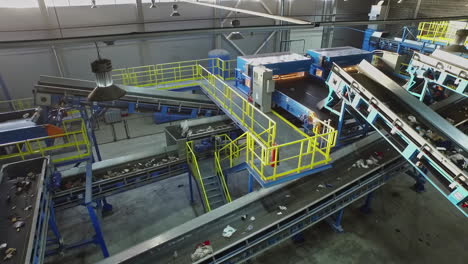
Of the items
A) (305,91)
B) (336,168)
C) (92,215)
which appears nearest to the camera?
(92,215)

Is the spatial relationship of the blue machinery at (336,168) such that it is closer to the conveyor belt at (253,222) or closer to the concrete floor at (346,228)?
the conveyor belt at (253,222)

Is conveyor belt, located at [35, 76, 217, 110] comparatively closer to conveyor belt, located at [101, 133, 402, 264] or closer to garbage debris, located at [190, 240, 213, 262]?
conveyor belt, located at [101, 133, 402, 264]

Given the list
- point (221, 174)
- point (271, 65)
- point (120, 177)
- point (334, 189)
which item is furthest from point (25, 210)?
point (271, 65)

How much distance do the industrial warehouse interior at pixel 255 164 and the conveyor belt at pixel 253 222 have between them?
34 mm

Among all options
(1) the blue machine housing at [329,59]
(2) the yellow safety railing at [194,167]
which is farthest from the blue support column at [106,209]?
(1) the blue machine housing at [329,59]

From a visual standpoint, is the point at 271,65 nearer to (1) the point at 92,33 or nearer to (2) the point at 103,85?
(2) the point at 103,85

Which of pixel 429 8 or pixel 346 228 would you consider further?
pixel 429 8

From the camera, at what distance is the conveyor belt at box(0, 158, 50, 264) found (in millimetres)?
4970

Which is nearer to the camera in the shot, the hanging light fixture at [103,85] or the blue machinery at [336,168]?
the hanging light fixture at [103,85]

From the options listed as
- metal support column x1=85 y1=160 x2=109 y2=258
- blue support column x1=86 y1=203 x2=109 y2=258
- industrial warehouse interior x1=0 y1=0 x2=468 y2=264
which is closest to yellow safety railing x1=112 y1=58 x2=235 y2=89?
industrial warehouse interior x1=0 y1=0 x2=468 y2=264

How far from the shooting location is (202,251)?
5617mm

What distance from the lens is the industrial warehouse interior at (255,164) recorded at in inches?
227

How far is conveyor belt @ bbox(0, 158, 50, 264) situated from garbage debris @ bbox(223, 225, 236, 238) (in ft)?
11.3

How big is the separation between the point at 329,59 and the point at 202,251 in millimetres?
8113
